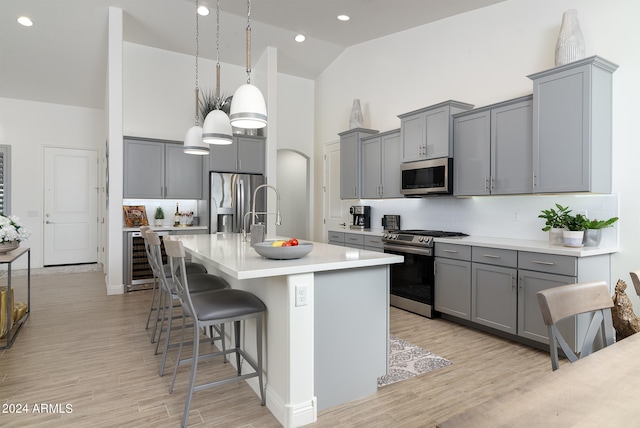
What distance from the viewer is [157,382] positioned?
263cm

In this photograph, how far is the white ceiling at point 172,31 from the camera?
4.89 meters

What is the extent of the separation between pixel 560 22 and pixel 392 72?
2.41 meters

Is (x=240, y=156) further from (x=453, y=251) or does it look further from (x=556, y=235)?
(x=556, y=235)

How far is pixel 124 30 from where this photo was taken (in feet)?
18.4

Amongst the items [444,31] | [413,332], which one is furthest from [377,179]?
[413,332]

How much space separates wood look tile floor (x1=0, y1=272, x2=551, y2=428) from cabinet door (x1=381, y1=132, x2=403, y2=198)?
1.91 metres

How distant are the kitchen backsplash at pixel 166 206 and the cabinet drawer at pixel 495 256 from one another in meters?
4.15

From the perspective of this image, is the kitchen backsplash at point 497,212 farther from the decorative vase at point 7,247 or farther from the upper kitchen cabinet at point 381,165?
the decorative vase at point 7,247

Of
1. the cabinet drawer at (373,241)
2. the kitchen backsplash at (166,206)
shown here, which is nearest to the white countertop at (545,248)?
the cabinet drawer at (373,241)

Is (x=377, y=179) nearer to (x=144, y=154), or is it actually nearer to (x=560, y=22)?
(x=560, y=22)

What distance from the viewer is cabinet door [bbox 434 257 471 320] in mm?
3779

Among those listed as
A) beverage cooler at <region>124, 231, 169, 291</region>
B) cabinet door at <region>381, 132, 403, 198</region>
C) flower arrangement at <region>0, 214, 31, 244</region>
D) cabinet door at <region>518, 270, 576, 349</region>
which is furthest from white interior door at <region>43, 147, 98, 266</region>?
cabinet door at <region>518, 270, 576, 349</region>

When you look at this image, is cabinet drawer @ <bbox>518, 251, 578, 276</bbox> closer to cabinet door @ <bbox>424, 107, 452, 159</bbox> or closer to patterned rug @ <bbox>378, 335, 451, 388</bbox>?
patterned rug @ <bbox>378, 335, 451, 388</bbox>

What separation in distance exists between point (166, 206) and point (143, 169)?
0.79 meters
